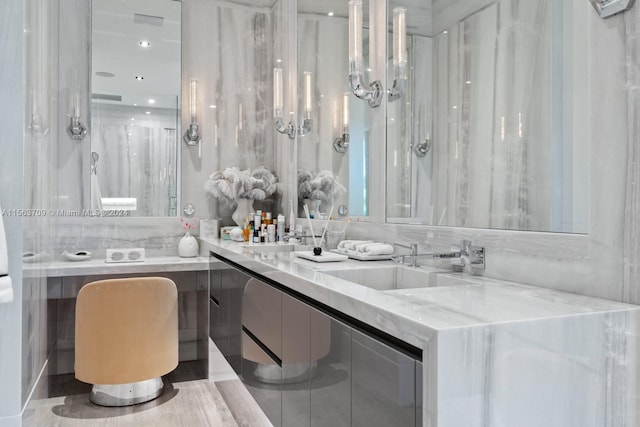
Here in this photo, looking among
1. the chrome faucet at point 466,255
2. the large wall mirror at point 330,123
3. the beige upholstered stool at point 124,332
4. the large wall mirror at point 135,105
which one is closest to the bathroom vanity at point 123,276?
the beige upholstered stool at point 124,332

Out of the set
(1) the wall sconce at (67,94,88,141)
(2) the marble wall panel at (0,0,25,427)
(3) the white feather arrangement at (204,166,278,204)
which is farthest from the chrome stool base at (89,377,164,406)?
(1) the wall sconce at (67,94,88,141)

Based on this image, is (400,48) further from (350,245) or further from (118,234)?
(118,234)

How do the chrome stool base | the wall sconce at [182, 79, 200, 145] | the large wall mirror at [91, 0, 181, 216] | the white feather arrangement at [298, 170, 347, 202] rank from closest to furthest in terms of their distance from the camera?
the white feather arrangement at [298, 170, 347, 202], the chrome stool base, the large wall mirror at [91, 0, 181, 216], the wall sconce at [182, 79, 200, 145]

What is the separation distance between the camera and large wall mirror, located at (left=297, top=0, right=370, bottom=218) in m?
2.26

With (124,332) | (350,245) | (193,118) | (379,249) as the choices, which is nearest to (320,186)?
(350,245)

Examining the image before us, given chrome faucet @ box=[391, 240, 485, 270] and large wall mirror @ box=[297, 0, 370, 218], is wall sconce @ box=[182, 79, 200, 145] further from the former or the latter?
chrome faucet @ box=[391, 240, 485, 270]

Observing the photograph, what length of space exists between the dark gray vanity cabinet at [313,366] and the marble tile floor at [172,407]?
0.34 metres

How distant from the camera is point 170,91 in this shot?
10.6ft

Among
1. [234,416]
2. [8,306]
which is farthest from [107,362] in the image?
[8,306]

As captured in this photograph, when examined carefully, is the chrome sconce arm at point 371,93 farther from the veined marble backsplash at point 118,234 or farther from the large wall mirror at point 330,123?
the veined marble backsplash at point 118,234

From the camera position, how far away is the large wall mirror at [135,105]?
306cm

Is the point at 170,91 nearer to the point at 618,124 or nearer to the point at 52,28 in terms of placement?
the point at 52,28

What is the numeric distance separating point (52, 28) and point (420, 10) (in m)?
1.90

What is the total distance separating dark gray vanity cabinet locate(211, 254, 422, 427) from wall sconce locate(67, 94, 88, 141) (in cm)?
155
